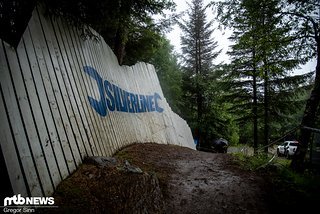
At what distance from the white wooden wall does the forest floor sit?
342mm

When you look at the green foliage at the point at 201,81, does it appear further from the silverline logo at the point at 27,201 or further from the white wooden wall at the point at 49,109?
the silverline logo at the point at 27,201

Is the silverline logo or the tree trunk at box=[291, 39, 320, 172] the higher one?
the silverline logo

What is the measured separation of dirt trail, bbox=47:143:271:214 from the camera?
105 inches

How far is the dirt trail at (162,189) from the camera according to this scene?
2.67 metres

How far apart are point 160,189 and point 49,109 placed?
2210 millimetres

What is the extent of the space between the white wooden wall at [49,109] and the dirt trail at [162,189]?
362 millimetres

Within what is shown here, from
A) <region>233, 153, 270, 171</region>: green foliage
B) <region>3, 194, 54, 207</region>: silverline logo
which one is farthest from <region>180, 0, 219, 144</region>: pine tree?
<region>3, 194, 54, 207</region>: silverline logo

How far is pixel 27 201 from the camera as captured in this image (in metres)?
2.31

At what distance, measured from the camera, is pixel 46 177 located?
8.75ft

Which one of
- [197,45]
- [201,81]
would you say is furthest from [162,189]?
[197,45]

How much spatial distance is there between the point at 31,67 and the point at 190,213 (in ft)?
10.3

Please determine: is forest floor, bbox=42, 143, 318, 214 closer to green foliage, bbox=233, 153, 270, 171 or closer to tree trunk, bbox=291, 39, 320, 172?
green foliage, bbox=233, 153, 270, 171

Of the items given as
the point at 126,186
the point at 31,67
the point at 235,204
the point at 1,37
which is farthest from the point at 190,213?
the point at 1,37

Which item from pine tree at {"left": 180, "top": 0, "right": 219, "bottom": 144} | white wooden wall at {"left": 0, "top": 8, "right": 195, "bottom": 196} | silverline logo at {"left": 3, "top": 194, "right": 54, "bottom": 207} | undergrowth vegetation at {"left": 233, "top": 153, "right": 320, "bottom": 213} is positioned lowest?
undergrowth vegetation at {"left": 233, "top": 153, "right": 320, "bottom": 213}
